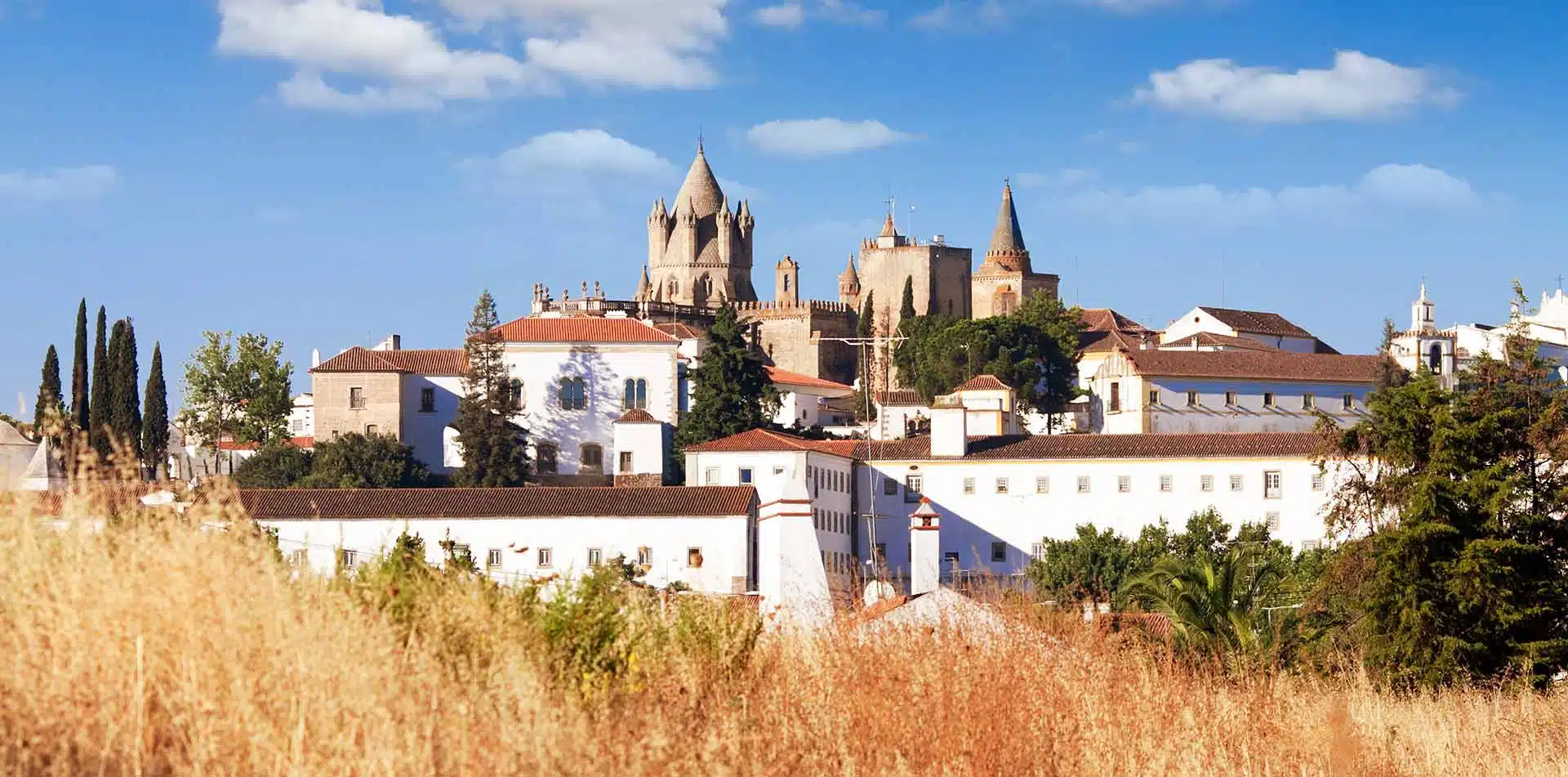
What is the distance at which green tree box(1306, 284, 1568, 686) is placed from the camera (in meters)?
27.6

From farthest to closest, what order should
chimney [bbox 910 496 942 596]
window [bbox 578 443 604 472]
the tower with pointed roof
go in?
the tower with pointed roof < window [bbox 578 443 604 472] < chimney [bbox 910 496 942 596]

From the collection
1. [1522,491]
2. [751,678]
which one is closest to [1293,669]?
[1522,491]

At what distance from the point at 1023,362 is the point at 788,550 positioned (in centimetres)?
4239

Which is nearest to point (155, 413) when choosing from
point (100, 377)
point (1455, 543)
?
point (100, 377)

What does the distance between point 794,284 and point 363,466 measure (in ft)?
144

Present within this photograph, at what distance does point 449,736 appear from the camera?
8711mm

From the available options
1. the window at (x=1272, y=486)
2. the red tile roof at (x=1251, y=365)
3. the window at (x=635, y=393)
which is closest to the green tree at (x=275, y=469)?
the window at (x=635, y=393)

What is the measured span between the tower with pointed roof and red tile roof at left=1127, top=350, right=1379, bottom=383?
27961 mm

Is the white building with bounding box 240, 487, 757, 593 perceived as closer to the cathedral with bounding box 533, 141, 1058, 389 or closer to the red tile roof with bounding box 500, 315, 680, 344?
the red tile roof with bounding box 500, 315, 680, 344

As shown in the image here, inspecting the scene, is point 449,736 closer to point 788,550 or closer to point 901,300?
point 788,550

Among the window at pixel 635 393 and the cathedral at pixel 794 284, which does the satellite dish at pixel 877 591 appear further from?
the cathedral at pixel 794 284

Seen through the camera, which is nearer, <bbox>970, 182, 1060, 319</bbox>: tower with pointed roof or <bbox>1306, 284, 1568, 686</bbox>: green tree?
<bbox>1306, 284, 1568, 686</bbox>: green tree

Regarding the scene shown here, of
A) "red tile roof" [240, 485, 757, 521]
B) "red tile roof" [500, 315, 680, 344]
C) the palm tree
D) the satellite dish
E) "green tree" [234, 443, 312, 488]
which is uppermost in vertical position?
"red tile roof" [500, 315, 680, 344]

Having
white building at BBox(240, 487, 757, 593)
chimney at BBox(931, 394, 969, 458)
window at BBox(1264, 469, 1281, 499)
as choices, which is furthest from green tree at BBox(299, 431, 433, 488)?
window at BBox(1264, 469, 1281, 499)
